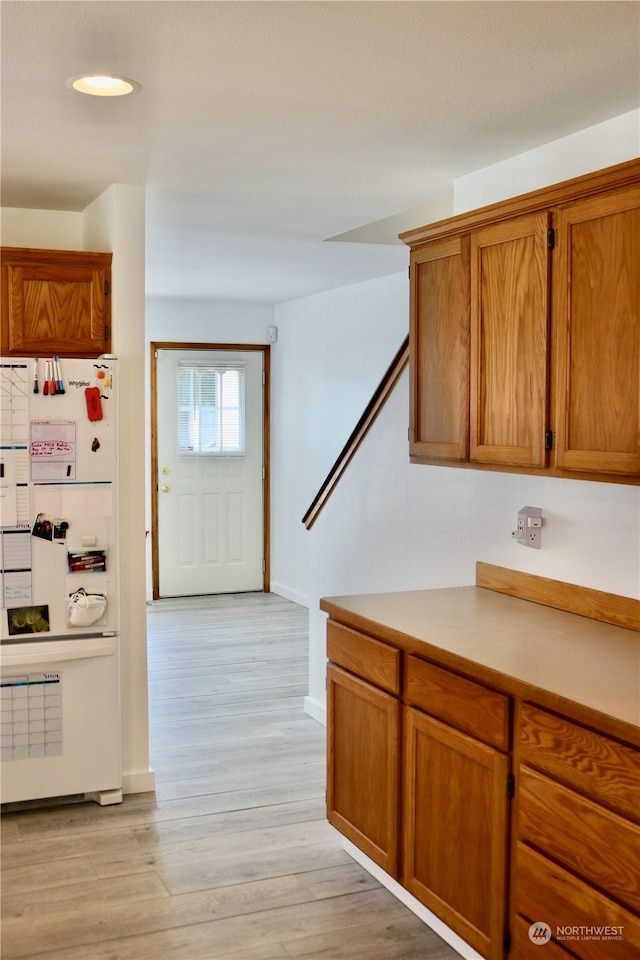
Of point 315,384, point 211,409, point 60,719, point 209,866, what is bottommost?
point 209,866

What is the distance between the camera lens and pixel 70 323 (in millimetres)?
3832

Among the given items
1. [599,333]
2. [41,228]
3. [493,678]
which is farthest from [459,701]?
[41,228]

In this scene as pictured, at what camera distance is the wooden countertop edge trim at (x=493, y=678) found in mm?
1944

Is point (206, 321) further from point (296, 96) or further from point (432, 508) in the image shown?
point (296, 96)

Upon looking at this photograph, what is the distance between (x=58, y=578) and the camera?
11.8 feet

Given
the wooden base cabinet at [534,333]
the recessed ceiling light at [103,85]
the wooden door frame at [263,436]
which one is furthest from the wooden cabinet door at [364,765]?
the wooden door frame at [263,436]

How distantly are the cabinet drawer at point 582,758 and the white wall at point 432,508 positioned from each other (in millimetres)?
720

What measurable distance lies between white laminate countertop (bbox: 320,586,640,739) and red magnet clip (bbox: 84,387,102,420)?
1195 millimetres

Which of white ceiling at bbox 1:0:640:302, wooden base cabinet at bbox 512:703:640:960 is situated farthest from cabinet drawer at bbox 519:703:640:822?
white ceiling at bbox 1:0:640:302

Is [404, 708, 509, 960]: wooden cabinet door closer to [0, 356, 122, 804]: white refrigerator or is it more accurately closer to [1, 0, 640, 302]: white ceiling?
[0, 356, 122, 804]: white refrigerator

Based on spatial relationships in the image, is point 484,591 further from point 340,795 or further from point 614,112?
point 614,112

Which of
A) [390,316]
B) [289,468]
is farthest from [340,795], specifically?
[289,468]

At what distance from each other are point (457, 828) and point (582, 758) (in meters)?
0.60

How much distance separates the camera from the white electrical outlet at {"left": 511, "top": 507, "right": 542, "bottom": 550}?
122 inches
